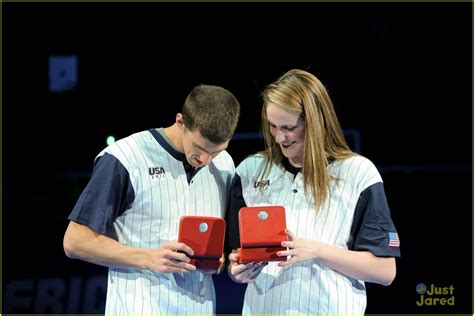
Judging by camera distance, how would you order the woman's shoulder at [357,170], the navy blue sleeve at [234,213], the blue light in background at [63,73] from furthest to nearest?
the blue light in background at [63,73] → the navy blue sleeve at [234,213] → the woman's shoulder at [357,170]

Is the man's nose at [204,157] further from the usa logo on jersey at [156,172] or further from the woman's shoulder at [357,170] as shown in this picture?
the woman's shoulder at [357,170]

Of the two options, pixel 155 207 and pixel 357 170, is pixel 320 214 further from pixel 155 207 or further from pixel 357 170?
pixel 155 207

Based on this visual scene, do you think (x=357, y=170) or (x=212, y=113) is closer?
(x=212, y=113)

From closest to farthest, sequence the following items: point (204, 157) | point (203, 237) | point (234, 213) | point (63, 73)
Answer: point (203, 237), point (204, 157), point (234, 213), point (63, 73)

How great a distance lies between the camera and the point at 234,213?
2533 mm

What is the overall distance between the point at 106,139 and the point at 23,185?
81 centimetres

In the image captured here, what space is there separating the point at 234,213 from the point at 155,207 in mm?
336

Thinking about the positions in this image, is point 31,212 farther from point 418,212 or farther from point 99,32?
point 418,212

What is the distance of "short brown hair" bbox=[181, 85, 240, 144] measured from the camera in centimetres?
227

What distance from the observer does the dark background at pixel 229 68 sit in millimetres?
5824

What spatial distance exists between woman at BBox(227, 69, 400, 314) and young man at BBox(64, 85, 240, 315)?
0.20m

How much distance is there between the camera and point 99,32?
6.18 m

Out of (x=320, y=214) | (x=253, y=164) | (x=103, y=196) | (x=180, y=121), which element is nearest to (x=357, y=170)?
(x=320, y=214)

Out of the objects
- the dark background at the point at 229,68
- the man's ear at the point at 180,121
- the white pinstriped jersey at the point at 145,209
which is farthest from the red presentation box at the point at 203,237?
the dark background at the point at 229,68
